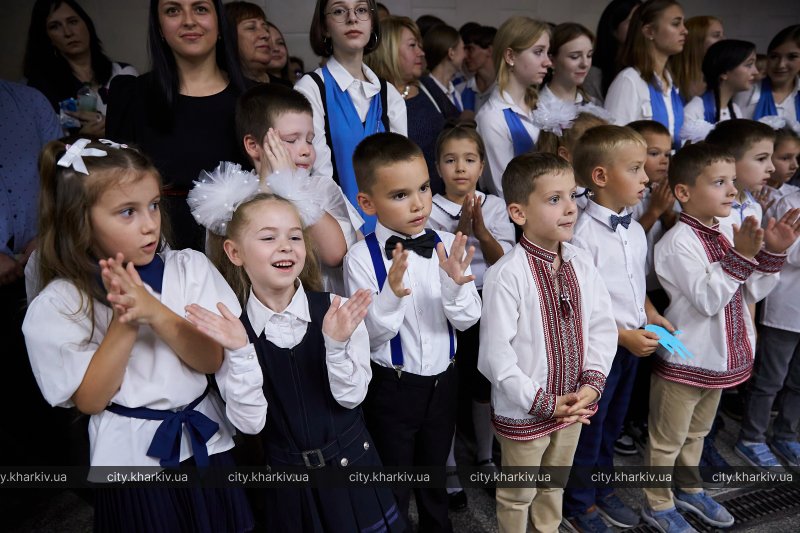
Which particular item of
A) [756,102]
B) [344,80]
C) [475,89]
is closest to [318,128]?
[344,80]

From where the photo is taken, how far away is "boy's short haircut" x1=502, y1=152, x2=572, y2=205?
6.08ft

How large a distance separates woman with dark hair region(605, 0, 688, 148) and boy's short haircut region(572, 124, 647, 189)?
0.82 metres

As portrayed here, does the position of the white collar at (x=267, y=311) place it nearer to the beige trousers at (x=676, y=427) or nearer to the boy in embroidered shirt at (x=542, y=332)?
the boy in embroidered shirt at (x=542, y=332)

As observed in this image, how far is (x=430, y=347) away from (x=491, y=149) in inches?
45.6

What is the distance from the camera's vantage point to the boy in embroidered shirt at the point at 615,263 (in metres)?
2.05

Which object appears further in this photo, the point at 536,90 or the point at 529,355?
the point at 536,90

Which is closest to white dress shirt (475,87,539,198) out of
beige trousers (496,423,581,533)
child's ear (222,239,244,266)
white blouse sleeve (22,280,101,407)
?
beige trousers (496,423,581,533)

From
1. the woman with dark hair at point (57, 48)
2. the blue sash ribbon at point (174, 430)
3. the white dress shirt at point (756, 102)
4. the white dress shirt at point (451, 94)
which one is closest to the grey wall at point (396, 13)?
the white dress shirt at point (451, 94)

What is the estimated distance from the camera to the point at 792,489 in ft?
7.74

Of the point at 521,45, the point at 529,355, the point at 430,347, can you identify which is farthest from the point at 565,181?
the point at 521,45

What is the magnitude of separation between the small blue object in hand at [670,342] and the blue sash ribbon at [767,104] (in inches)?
75.8

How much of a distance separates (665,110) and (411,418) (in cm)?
212

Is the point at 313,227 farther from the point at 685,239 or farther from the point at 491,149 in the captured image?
the point at 685,239

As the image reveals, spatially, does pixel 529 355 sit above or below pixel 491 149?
below
